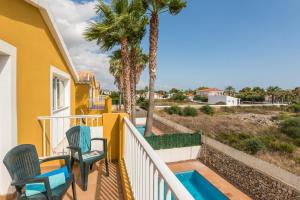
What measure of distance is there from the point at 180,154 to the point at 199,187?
9.50ft

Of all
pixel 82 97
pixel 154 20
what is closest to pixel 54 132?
pixel 82 97

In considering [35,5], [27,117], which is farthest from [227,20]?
[27,117]

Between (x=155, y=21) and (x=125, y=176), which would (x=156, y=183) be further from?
(x=155, y=21)

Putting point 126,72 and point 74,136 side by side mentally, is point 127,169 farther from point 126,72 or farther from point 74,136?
point 126,72

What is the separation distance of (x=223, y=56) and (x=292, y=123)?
15.8 meters

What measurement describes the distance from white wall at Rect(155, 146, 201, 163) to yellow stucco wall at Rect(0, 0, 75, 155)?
892cm

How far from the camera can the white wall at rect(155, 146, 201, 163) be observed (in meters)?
12.5

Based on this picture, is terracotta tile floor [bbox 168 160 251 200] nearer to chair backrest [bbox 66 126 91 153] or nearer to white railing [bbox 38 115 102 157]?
white railing [bbox 38 115 102 157]

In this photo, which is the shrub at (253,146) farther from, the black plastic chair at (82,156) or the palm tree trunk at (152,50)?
the black plastic chair at (82,156)

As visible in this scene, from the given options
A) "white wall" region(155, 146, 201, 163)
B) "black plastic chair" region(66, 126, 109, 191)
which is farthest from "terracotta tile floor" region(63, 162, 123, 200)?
"white wall" region(155, 146, 201, 163)

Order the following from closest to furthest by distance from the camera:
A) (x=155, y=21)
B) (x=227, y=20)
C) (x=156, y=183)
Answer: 1. (x=156, y=183)
2. (x=155, y=21)
3. (x=227, y=20)

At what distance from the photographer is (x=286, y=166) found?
12094 millimetres

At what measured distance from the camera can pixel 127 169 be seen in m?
3.45

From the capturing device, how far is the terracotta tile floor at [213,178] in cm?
854
